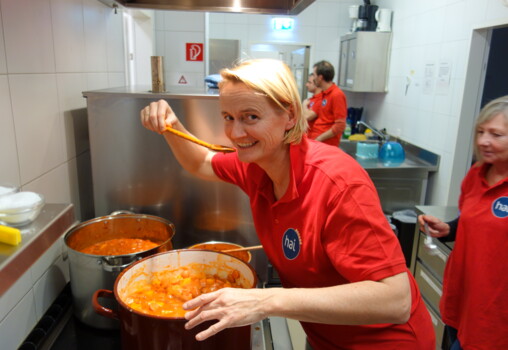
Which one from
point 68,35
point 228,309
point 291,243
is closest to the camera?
point 228,309

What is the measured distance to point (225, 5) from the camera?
143 centimetres

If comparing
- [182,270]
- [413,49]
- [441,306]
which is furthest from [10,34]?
[413,49]

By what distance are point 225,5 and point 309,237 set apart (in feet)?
3.23

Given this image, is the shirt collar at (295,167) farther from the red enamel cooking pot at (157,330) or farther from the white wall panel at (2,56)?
the white wall panel at (2,56)

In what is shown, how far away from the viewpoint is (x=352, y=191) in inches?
30.3

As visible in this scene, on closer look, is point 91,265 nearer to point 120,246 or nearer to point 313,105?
point 120,246

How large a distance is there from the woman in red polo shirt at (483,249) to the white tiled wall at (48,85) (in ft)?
4.77

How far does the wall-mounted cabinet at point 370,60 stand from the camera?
3930 millimetres

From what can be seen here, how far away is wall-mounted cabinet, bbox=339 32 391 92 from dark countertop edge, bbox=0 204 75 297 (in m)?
3.86

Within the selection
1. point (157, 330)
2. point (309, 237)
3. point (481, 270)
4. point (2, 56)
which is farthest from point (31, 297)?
point (481, 270)

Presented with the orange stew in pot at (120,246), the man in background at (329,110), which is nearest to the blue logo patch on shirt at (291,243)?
the orange stew in pot at (120,246)

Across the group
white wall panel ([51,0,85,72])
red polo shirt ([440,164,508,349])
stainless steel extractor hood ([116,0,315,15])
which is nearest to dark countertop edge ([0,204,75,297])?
white wall panel ([51,0,85,72])

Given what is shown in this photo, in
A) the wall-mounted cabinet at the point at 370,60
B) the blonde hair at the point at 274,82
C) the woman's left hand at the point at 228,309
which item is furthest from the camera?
the wall-mounted cabinet at the point at 370,60

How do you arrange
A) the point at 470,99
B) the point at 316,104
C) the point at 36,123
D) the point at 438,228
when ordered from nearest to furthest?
1. the point at 36,123
2. the point at 438,228
3. the point at 470,99
4. the point at 316,104
